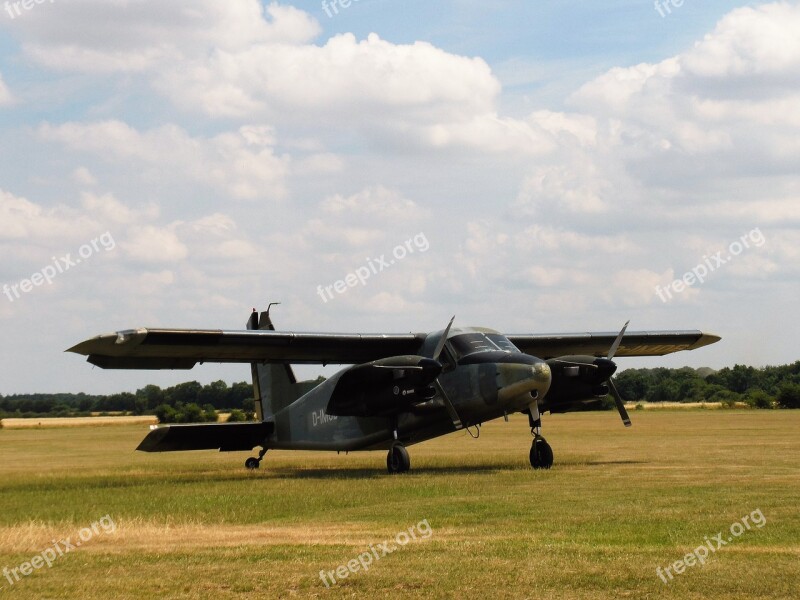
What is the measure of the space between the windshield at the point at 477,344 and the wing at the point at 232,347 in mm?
1654

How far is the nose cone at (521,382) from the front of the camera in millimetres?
22344

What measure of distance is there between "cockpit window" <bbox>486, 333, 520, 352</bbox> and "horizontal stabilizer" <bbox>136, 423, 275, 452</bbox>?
24.8 ft

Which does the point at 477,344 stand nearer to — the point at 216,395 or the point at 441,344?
the point at 441,344

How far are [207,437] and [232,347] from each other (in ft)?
10.3

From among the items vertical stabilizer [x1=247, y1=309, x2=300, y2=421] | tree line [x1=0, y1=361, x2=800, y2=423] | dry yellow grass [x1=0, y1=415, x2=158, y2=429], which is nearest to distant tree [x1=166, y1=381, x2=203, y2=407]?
tree line [x1=0, y1=361, x2=800, y2=423]

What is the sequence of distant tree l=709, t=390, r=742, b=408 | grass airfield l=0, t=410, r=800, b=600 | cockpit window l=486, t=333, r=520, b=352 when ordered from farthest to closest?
distant tree l=709, t=390, r=742, b=408, cockpit window l=486, t=333, r=520, b=352, grass airfield l=0, t=410, r=800, b=600

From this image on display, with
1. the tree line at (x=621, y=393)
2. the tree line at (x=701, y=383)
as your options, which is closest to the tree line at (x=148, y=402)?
the tree line at (x=621, y=393)

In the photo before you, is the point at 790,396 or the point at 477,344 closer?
the point at 477,344

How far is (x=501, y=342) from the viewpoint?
24.0 m

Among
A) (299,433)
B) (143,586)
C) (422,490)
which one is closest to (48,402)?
(299,433)

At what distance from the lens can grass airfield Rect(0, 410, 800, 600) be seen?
9.64 metres

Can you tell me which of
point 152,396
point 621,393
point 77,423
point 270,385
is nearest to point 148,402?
point 152,396

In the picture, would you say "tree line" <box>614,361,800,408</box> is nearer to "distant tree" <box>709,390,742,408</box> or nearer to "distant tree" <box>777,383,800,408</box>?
"distant tree" <box>709,390,742,408</box>

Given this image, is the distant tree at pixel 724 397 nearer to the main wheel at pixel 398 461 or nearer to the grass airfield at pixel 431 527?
the grass airfield at pixel 431 527
